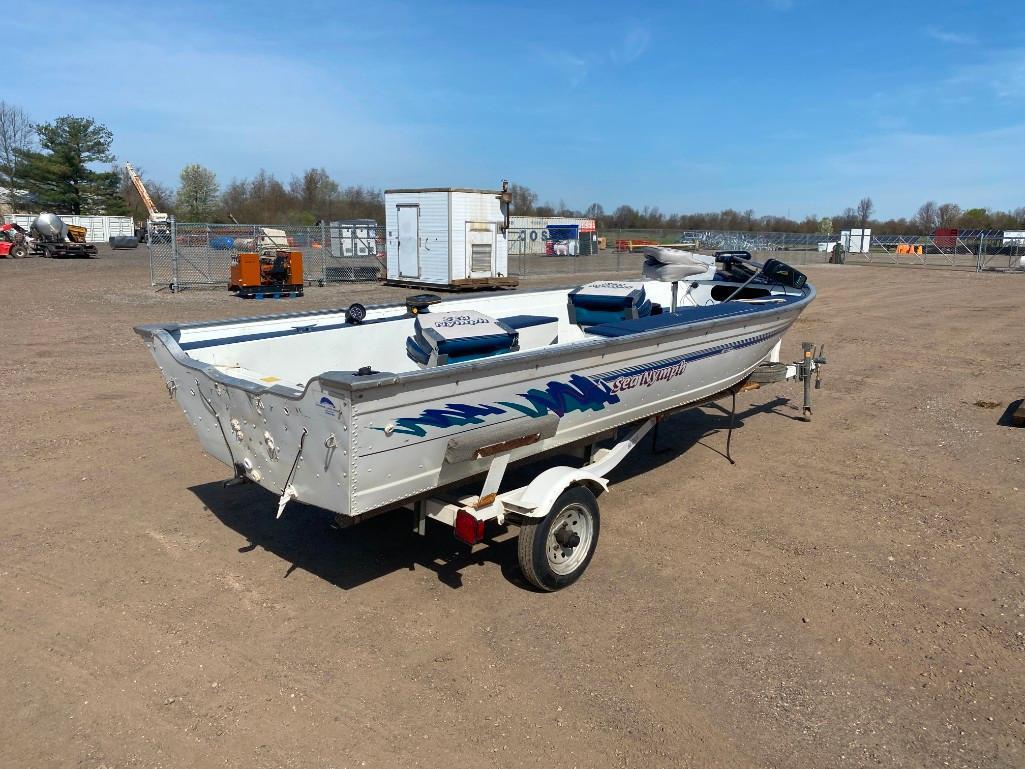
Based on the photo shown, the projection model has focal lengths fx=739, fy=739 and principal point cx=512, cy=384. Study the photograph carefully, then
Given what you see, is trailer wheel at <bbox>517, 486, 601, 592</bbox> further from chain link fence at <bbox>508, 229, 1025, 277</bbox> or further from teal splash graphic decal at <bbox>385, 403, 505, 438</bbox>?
chain link fence at <bbox>508, 229, 1025, 277</bbox>

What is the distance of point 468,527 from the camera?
3.85 meters

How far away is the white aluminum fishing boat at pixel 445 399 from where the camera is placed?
3420 millimetres

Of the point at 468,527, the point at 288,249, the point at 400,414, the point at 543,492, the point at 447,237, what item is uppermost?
the point at 447,237

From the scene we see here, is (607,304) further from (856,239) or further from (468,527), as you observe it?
(856,239)

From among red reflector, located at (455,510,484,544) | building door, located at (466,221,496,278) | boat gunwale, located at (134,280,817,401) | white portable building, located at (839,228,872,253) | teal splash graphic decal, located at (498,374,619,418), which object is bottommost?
red reflector, located at (455,510,484,544)

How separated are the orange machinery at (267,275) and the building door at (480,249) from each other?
444 cm

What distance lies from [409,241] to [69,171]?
5125 cm

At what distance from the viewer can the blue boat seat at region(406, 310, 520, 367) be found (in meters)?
4.49

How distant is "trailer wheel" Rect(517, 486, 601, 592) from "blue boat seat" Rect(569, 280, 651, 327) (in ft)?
8.21

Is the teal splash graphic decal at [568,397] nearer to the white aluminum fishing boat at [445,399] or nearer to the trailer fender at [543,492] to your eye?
the white aluminum fishing boat at [445,399]

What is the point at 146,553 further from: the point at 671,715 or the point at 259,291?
the point at 259,291

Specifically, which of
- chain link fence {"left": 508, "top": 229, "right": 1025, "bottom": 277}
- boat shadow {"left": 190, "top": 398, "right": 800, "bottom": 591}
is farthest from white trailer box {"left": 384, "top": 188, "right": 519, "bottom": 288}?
boat shadow {"left": 190, "top": 398, "right": 800, "bottom": 591}

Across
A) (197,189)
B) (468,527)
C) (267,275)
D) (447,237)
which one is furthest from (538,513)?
(197,189)

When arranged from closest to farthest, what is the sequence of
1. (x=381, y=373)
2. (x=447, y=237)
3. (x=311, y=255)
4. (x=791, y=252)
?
(x=381, y=373)
(x=447, y=237)
(x=311, y=255)
(x=791, y=252)
